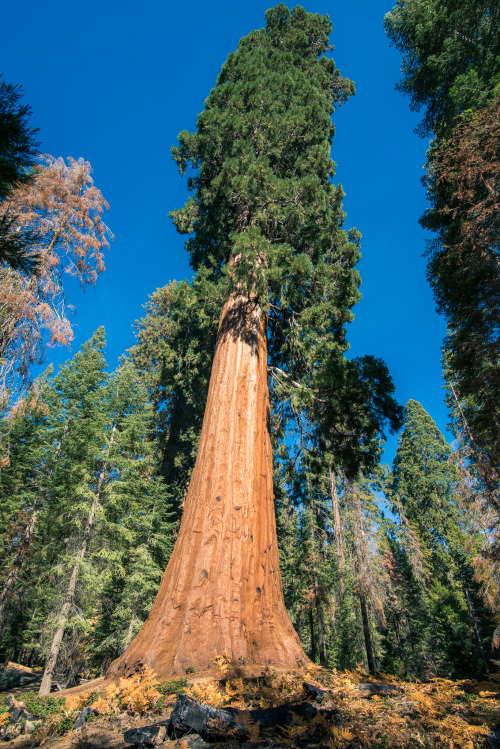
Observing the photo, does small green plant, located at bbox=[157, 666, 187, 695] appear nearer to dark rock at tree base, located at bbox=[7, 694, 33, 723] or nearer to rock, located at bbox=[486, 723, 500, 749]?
dark rock at tree base, located at bbox=[7, 694, 33, 723]

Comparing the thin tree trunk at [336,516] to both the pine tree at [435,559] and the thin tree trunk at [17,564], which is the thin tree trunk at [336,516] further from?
the thin tree trunk at [17,564]

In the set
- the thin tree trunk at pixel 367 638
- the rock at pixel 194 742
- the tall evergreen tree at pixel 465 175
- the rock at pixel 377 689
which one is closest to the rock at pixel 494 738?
the rock at pixel 194 742

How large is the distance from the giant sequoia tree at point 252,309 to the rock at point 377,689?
0.86 meters

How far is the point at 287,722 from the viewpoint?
2371 mm

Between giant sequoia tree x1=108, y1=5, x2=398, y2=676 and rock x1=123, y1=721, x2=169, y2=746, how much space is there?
170 centimetres

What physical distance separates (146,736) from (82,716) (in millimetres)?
862

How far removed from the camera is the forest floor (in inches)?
77.9

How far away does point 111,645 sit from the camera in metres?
12.9

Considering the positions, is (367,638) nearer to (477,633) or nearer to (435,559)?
(477,633)

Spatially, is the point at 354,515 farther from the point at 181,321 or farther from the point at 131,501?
the point at 181,321

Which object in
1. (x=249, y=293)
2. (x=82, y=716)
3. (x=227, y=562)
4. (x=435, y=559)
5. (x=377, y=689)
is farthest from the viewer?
(x=435, y=559)

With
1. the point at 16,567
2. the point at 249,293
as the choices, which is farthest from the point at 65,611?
the point at 249,293

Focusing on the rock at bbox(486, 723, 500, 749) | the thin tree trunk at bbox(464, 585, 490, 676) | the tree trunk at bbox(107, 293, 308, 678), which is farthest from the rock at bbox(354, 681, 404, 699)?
the thin tree trunk at bbox(464, 585, 490, 676)

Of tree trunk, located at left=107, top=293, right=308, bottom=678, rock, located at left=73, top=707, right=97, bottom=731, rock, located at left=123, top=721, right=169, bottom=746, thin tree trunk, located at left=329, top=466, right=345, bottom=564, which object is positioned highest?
thin tree trunk, located at left=329, top=466, right=345, bottom=564
